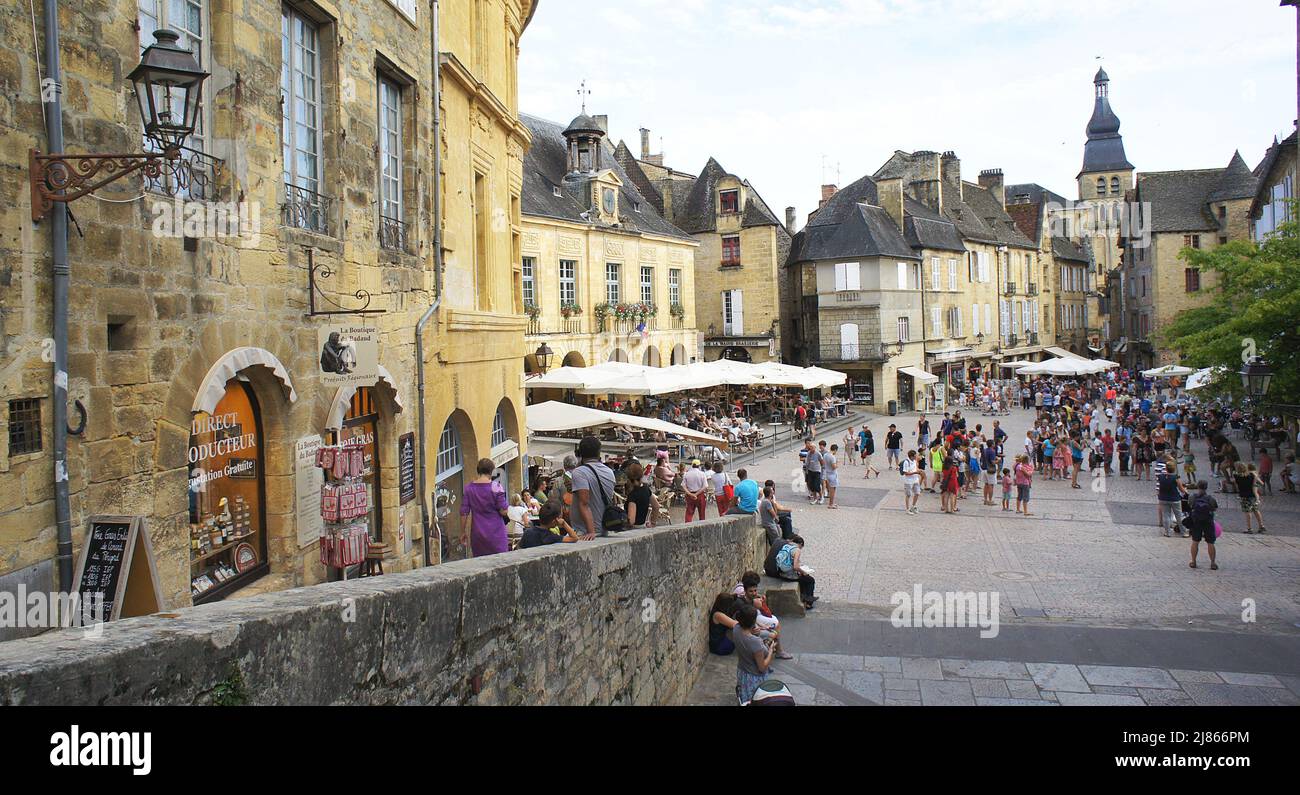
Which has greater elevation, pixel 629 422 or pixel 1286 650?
pixel 629 422

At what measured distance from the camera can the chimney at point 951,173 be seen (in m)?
55.5

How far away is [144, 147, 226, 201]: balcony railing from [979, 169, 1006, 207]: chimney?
63.1 metres

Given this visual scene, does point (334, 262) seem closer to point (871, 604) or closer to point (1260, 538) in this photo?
point (871, 604)

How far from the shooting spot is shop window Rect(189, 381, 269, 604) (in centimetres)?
670

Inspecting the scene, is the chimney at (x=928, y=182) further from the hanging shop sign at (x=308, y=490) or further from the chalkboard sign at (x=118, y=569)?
the chalkboard sign at (x=118, y=569)

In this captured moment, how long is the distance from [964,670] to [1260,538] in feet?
33.8

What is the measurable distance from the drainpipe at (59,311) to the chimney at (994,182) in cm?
6463

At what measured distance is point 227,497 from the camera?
7.16 meters

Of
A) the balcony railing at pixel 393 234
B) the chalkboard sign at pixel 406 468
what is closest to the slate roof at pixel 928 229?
the balcony railing at pixel 393 234

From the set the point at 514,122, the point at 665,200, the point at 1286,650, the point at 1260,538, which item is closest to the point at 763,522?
the point at 1286,650

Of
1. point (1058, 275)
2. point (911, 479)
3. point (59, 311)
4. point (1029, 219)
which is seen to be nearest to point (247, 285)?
point (59, 311)

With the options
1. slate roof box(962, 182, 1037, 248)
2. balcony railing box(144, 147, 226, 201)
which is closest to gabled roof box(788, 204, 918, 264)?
slate roof box(962, 182, 1037, 248)

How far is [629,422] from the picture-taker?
19156mm
